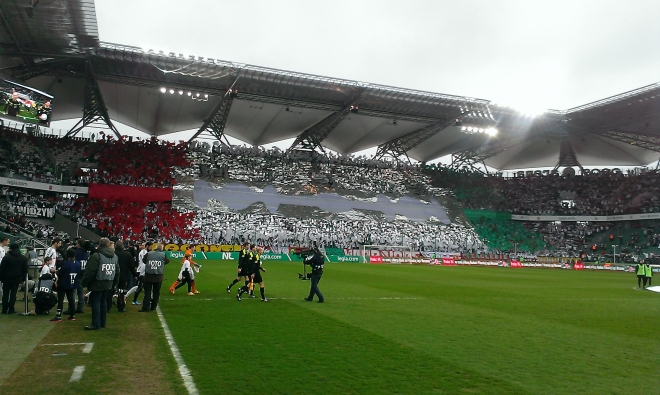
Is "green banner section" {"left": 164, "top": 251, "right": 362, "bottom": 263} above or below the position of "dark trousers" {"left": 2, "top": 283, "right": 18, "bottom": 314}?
below

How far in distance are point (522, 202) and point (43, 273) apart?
67752mm

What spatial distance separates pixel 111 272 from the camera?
10.8 meters

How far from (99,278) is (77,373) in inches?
145

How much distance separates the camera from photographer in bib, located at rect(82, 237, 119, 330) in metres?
10.5

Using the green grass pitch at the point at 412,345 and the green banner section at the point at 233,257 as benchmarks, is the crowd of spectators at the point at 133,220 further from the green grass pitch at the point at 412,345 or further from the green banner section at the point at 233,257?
the green grass pitch at the point at 412,345

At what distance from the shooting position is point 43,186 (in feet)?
148

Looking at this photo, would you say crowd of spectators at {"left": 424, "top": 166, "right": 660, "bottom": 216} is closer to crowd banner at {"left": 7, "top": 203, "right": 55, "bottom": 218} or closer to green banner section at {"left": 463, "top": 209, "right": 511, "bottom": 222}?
green banner section at {"left": 463, "top": 209, "right": 511, "bottom": 222}

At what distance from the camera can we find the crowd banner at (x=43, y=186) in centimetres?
4275

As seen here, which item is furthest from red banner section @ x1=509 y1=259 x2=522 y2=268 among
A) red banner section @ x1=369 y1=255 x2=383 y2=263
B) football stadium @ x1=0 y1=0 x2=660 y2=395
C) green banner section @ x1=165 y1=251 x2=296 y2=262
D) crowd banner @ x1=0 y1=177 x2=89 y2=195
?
crowd banner @ x1=0 y1=177 x2=89 y2=195

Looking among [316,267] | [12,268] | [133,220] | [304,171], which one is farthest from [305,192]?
[12,268]

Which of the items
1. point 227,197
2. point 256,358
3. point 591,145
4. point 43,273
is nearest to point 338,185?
point 227,197

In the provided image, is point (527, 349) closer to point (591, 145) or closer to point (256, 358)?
point (256, 358)

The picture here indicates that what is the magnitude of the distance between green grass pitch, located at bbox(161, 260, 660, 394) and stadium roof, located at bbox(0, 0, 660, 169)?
1048 inches

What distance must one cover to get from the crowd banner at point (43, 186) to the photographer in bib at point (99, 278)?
127 feet
